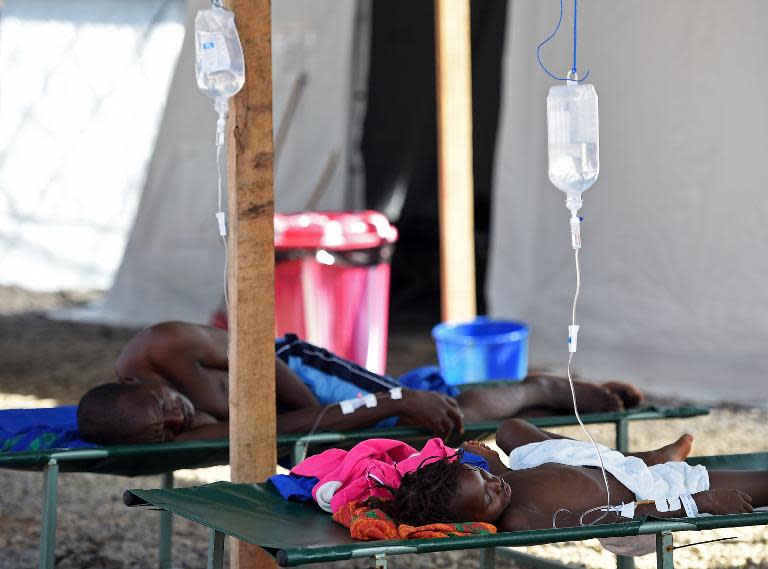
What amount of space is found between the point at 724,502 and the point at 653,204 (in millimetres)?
3143

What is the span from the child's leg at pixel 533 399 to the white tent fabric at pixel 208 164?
9.47 ft

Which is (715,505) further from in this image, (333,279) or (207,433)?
(333,279)

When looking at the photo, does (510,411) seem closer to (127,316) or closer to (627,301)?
(627,301)

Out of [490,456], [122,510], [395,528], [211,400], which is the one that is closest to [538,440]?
[490,456]

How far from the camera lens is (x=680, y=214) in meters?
5.43

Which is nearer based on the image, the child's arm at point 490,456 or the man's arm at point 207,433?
the child's arm at point 490,456

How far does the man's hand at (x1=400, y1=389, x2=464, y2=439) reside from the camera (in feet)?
10.6

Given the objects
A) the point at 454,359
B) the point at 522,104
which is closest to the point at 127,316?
the point at 522,104

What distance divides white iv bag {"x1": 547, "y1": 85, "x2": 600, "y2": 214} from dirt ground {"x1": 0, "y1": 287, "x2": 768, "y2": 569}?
1.24 m

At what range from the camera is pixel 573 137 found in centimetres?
260

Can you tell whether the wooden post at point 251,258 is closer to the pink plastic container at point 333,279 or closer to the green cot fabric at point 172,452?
the green cot fabric at point 172,452

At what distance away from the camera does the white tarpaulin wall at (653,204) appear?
521 centimetres

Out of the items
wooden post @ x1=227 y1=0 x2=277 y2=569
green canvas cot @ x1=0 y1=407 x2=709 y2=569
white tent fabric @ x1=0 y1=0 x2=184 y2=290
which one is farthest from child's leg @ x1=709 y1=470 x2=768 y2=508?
white tent fabric @ x1=0 y1=0 x2=184 y2=290

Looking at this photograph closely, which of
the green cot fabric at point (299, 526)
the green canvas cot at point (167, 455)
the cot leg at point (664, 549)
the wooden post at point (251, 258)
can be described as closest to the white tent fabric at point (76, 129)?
the green canvas cot at point (167, 455)
